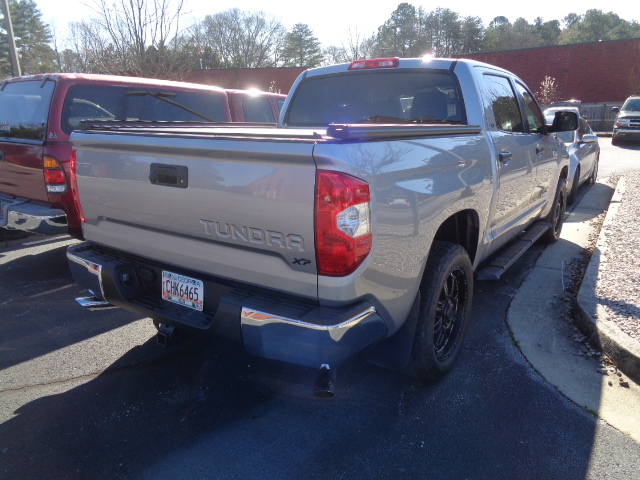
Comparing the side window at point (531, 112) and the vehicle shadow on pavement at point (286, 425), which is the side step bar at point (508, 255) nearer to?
the vehicle shadow on pavement at point (286, 425)

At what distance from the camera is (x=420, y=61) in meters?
3.95

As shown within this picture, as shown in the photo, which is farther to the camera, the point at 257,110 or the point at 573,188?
the point at 573,188

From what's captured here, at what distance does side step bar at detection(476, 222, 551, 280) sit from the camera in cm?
390

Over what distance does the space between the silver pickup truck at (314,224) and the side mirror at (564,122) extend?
4.99 feet

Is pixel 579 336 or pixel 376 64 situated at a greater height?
pixel 376 64

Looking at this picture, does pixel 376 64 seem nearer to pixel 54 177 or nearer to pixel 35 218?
pixel 54 177

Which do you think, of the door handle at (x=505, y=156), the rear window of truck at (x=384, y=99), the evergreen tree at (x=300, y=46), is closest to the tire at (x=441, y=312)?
the door handle at (x=505, y=156)

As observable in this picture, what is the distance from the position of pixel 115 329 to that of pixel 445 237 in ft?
8.93

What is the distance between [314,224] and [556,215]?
17.4 feet

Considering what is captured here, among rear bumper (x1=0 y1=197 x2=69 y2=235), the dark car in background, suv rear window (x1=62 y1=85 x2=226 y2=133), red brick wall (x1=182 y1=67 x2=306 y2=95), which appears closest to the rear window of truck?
suv rear window (x1=62 y1=85 x2=226 y2=133)

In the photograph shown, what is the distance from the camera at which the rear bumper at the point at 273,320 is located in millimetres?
2170

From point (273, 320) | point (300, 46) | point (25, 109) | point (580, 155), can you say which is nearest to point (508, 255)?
point (273, 320)

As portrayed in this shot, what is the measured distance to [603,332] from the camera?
11.7 feet

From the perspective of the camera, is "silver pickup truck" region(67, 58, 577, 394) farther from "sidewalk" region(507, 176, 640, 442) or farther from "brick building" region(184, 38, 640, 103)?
"brick building" region(184, 38, 640, 103)
